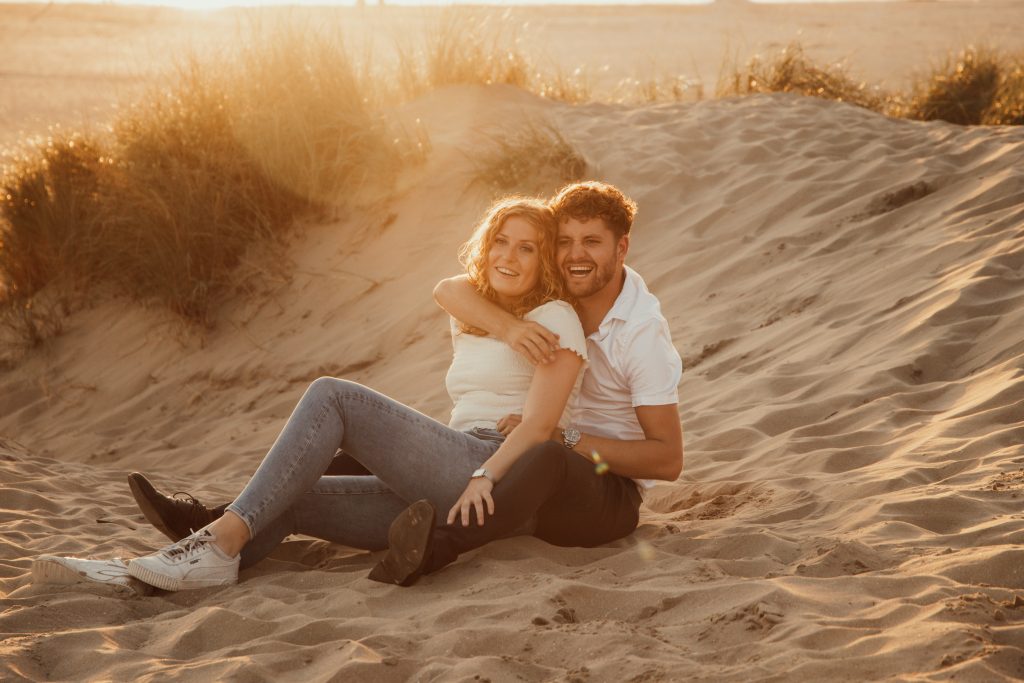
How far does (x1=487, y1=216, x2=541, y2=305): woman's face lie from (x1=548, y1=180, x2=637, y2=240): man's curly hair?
0.14 m

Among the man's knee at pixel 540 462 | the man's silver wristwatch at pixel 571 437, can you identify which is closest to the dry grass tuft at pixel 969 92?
the man's silver wristwatch at pixel 571 437

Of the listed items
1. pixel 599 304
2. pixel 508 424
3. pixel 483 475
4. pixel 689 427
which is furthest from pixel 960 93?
pixel 483 475

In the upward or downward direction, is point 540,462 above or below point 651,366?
below

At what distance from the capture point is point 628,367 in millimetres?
3740

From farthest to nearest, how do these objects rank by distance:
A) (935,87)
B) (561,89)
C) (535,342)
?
(561,89) → (935,87) → (535,342)

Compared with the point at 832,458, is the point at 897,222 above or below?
above

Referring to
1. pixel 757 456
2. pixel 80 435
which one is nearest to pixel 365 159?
pixel 80 435

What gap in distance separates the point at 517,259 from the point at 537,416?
561mm

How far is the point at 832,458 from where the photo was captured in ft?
14.3

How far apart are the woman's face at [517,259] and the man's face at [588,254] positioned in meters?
0.10

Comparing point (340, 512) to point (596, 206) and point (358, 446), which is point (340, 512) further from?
point (596, 206)

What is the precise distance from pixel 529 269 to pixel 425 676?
1.47 meters

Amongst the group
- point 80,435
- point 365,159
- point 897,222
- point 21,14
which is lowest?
point 80,435

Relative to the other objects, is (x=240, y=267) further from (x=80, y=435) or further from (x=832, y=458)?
(x=832, y=458)
